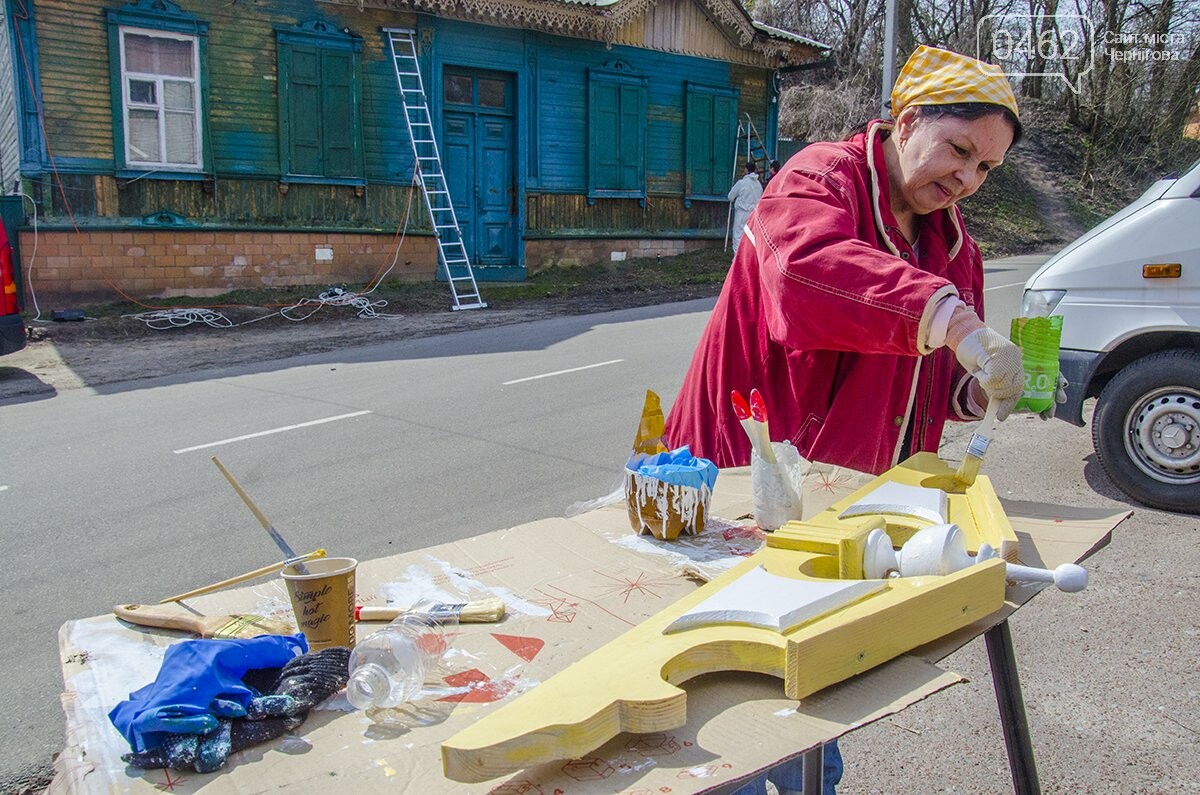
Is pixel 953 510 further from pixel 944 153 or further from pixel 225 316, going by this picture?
pixel 225 316

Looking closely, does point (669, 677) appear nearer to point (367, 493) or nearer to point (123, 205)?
point (367, 493)

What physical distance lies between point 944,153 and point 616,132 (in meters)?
16.9

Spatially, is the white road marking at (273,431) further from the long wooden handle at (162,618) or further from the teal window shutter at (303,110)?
the teal window shutter at (303,110)

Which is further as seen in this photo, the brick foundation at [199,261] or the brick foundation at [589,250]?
the brick foundation at [589,250]

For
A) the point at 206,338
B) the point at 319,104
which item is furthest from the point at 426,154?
the point at 206,338

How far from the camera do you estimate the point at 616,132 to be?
736 inches

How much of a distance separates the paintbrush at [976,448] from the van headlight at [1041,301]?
382cm

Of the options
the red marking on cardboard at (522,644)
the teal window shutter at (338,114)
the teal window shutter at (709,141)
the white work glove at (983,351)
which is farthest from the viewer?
the teal window shutter at (709,141)

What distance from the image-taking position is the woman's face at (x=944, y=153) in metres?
2.25

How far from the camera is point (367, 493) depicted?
6125 mm

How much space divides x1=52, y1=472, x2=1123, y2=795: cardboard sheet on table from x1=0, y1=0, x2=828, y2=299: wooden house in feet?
42.5

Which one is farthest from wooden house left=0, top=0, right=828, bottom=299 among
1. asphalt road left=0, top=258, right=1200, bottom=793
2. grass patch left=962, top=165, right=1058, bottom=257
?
grass patch left=962, top=165, right=1058, bottom=257

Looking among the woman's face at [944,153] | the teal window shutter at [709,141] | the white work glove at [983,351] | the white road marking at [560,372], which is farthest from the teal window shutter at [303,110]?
the white work glove at [983,351]

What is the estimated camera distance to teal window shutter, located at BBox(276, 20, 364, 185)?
49.2 ft
